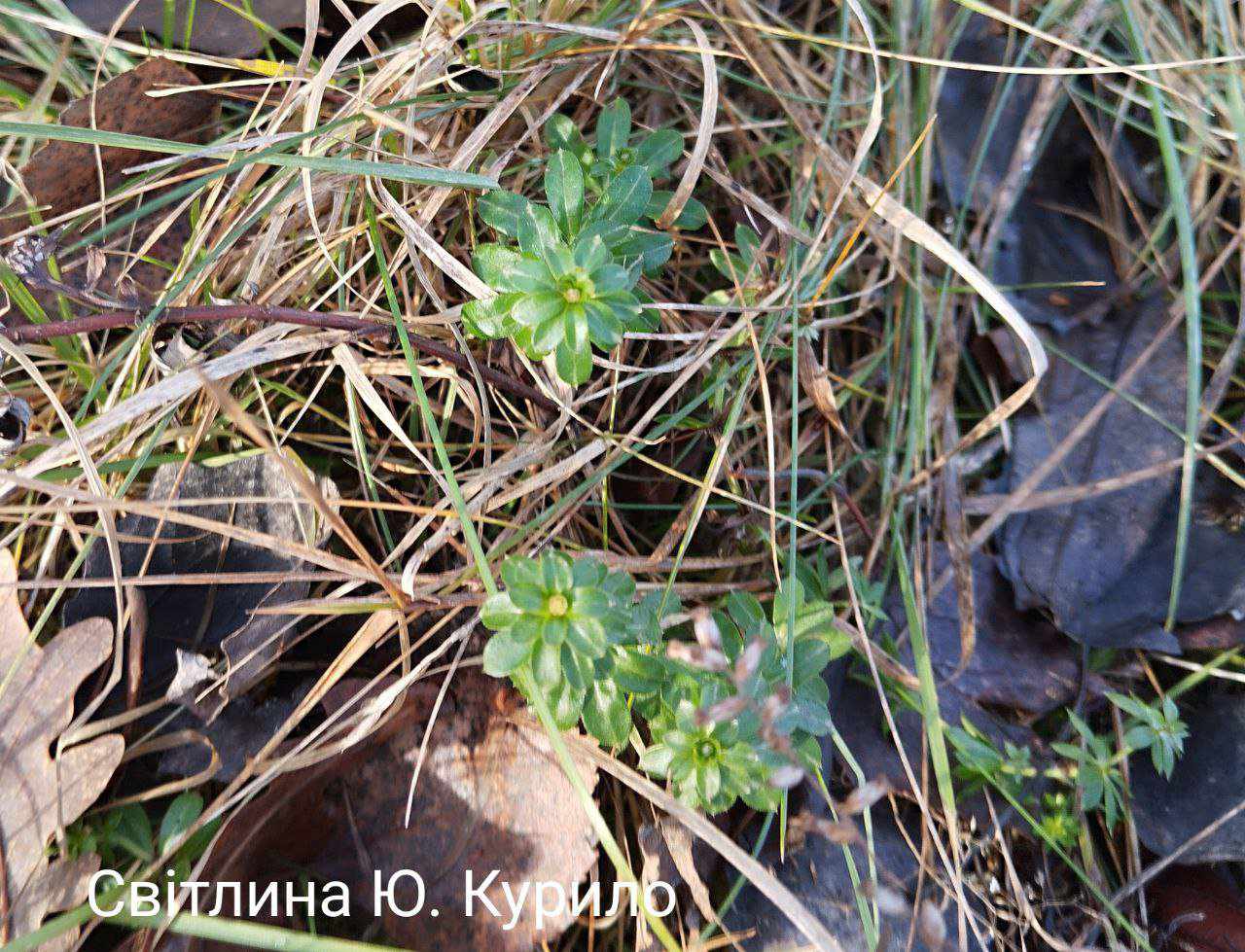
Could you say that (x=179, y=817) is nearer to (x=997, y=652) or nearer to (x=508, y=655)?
(x=508, y=655)

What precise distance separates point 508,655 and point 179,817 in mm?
843

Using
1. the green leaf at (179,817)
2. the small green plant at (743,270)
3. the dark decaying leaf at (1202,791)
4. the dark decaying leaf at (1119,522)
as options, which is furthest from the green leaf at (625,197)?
the dark decaying leaf at (1202,791)

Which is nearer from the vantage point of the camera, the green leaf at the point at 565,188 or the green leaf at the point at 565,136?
the green leaf at the point at 565,188

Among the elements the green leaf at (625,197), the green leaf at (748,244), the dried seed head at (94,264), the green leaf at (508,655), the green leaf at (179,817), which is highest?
Result: the green leaf at (625,197)

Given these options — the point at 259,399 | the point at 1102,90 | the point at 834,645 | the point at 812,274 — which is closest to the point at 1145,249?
the point at 1102,90

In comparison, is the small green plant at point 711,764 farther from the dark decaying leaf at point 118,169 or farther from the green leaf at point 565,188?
the dark decaying leaf at point 118,169

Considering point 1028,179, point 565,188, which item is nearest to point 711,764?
point 565,188

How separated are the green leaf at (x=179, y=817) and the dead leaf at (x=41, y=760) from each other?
0.14 metres

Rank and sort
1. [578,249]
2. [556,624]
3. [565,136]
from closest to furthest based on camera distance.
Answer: [556,624] → [578,249] → [565,136]

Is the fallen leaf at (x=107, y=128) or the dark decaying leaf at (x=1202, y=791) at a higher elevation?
the fallen leaf at (x=107, y=128)

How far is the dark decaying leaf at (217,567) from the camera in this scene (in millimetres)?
1805

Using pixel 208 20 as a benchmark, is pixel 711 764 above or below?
below

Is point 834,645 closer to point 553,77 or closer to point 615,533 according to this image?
point 615,533

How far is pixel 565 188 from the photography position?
5.66 ft
